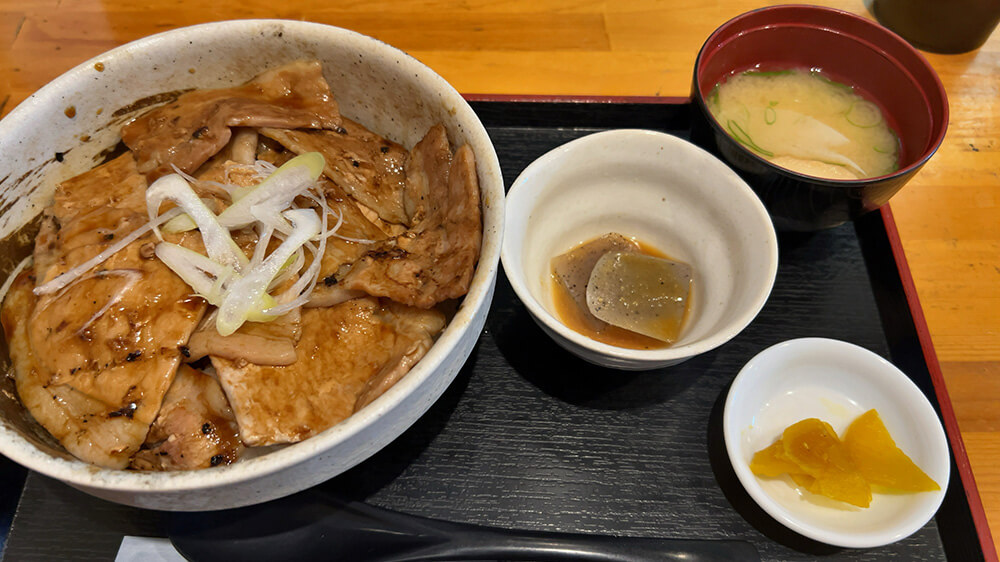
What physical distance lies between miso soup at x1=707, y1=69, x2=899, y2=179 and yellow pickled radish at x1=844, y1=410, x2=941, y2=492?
30.9 inches

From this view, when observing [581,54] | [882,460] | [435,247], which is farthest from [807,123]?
[435,247]

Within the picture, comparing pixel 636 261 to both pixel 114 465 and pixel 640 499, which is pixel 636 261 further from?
pixel 114 465

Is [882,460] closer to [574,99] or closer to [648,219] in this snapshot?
[648,219]

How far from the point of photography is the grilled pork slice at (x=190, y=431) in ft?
3.61

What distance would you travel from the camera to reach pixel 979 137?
6.86ft

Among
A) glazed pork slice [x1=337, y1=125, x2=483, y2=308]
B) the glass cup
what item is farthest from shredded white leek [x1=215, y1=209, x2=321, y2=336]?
the glass cup

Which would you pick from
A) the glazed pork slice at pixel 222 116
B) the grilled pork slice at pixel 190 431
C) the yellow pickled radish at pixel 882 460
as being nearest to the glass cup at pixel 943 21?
the yellow pickled radish at pixel 882 460

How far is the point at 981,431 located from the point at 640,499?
38.4 inches

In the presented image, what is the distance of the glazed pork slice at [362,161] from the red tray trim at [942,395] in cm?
139

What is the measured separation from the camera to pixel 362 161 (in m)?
1.45

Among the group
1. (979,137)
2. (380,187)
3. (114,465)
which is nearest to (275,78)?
(380,187)

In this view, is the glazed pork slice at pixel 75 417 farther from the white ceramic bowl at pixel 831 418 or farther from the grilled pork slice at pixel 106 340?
the white ceramic bowl at pixel 831 418

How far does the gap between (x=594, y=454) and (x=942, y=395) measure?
90 cm

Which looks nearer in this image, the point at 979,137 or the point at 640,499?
the point at 640,499
